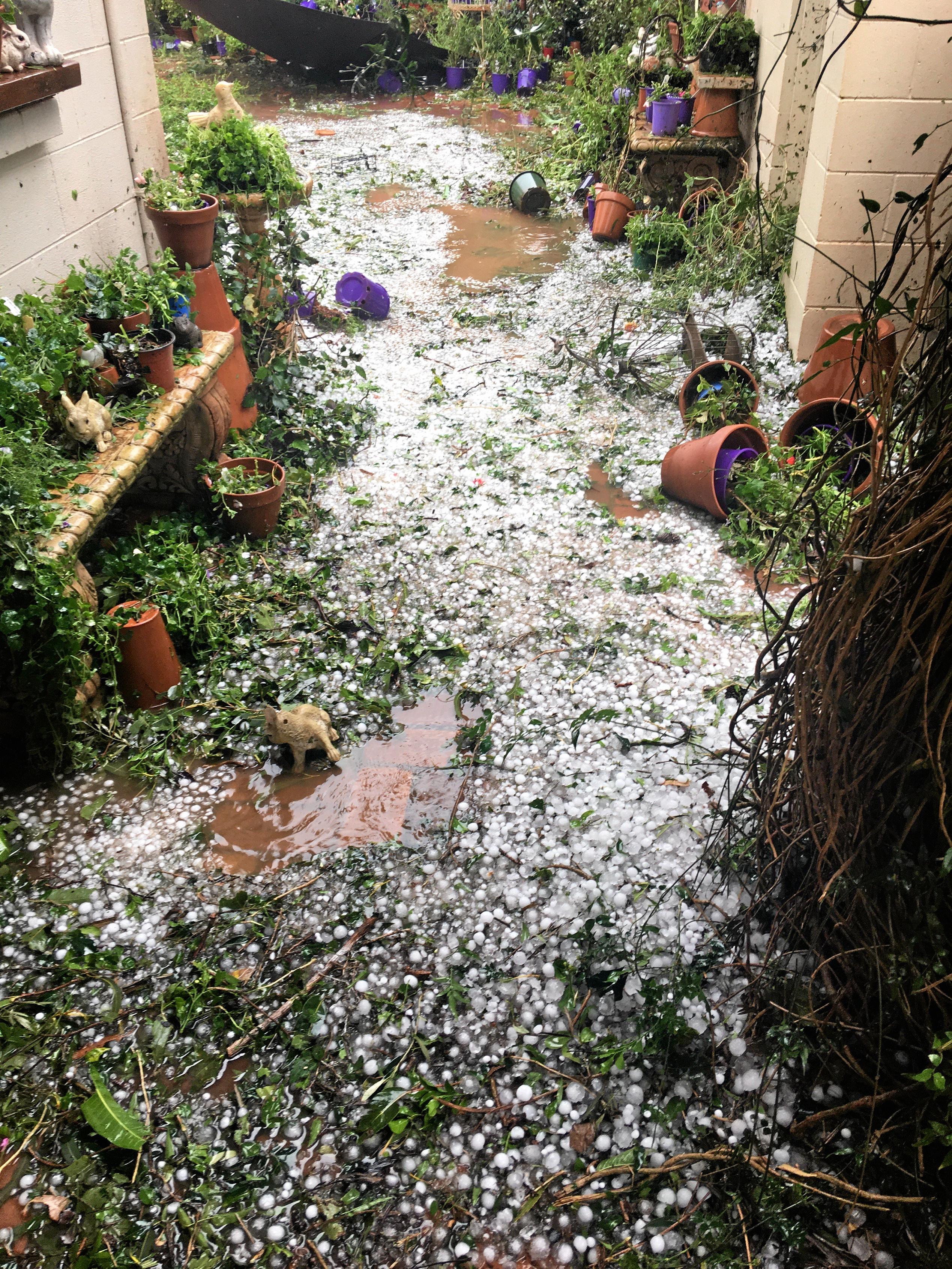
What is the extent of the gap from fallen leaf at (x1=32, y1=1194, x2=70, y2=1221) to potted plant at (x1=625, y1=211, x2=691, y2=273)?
17.9ft

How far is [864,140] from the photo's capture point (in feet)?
12.7

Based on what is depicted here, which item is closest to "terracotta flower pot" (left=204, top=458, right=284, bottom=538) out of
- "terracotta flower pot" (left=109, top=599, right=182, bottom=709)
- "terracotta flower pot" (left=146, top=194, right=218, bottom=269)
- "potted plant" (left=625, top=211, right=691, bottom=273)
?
"terracotta flower pot" (left=109, top=599, right=182, bottom=709)

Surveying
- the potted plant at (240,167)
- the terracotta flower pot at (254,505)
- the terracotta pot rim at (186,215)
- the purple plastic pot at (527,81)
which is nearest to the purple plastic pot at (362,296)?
the potted plant at (240,167)

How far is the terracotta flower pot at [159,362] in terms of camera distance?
3098 mm

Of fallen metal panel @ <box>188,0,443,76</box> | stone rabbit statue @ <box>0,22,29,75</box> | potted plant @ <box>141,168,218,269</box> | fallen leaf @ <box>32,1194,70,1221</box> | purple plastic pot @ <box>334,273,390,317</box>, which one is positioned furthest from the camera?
fallen metal panel @ <box>188,0,443,76</box>

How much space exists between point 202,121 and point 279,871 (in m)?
3.66

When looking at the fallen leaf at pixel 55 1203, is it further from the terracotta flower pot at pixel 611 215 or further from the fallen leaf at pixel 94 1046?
the terracotta flower pot at pixel 611 215

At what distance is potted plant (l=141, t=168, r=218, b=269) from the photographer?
11.7 ft

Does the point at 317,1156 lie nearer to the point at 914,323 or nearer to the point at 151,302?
the point at 914,323

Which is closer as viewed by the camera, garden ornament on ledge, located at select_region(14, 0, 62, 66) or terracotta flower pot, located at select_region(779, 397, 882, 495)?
garden ornament on ledge, located at select_region(14, 0, 62, 66)

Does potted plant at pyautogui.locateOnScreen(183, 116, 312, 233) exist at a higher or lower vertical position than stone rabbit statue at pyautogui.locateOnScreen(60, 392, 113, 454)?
higher

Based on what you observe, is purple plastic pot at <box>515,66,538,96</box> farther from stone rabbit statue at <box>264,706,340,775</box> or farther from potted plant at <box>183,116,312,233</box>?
stone rabbit statue at <box>264,706,340,775</box>

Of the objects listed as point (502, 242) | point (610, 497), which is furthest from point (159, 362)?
point (502, 242)

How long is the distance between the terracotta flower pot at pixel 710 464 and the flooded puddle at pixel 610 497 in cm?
18
